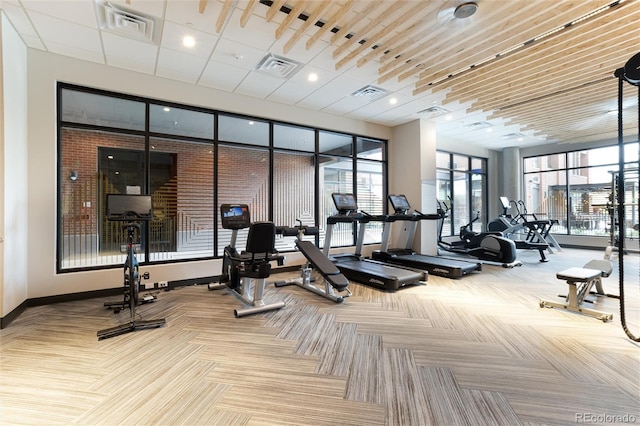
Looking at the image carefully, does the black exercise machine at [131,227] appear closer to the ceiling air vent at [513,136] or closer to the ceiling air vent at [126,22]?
the ceiling air vent at [126,22]

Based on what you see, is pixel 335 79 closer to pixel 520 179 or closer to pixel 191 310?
pixel 191 310

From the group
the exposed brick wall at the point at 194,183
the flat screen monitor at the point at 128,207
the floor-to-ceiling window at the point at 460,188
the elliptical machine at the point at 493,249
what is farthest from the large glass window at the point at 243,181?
the floor-to-ceiling window at the point at 460,188

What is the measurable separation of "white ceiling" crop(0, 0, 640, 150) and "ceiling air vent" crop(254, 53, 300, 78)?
9cm

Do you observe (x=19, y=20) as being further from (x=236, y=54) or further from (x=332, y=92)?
(x=332, y=92)

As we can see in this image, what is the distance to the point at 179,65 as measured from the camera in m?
4.63

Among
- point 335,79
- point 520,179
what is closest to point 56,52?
point 335,79

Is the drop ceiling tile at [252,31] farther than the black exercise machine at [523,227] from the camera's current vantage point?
No

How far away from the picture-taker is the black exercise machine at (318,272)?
412 cm

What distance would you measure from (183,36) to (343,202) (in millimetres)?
3506

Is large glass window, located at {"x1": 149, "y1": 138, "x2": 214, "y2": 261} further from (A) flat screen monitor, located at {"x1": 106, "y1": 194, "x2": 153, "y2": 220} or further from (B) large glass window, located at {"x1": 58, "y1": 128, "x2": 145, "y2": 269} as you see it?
(A) flat screen monitor, located at {"x1": 106, "y1": 194, "x2": 153, "y2": 220}

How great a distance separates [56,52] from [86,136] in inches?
46.7

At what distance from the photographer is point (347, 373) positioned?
244 cm

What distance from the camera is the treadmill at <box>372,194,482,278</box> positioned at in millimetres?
5707

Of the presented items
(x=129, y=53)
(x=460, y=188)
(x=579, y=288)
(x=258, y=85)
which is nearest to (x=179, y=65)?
(x=129, y=53)
